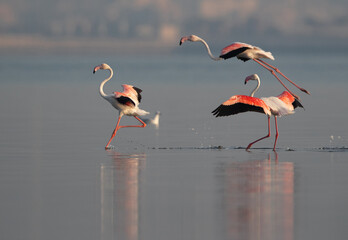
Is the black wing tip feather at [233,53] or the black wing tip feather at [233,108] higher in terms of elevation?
the black wing tip feather at [233,53]

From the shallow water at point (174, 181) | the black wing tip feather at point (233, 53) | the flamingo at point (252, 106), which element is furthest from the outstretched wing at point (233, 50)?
the shallow water at point (174, 181)

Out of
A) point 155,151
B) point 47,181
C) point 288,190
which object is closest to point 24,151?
point 155,151

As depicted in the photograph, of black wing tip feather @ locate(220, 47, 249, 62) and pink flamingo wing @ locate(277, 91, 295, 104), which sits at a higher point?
black wing tip feather @ locate(220, 47, 249, 62)

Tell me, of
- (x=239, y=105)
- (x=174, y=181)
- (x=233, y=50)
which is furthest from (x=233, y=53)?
(x=174, y=181)

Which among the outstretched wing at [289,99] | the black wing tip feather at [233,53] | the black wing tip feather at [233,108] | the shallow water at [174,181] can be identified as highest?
the black wing tip feather at [233,53]

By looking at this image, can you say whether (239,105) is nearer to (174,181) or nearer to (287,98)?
(287,98)

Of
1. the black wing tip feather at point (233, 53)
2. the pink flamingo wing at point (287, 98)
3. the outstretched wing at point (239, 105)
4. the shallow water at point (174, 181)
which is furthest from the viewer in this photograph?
the pink flamingo wing at point (287, 98)

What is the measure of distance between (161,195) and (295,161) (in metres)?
2.91

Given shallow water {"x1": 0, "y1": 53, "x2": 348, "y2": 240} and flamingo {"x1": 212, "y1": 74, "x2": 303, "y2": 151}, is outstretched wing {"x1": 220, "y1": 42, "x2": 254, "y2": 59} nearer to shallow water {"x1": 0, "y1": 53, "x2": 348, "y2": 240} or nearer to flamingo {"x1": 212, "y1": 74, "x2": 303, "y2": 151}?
flamingo {"x1": 212, "y1": 74, "x2": 303, "y2": 151}

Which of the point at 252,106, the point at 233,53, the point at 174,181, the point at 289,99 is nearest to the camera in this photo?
the point at 174,181

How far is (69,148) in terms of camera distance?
39.7 ft

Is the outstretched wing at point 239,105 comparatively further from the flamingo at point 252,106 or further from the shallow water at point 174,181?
the shallow water at point 174,181

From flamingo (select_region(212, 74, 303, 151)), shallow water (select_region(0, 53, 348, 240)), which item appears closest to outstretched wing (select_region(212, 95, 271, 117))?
flamingo (select_region(212, 74, 303, 151))

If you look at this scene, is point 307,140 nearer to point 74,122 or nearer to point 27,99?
point 74,122
